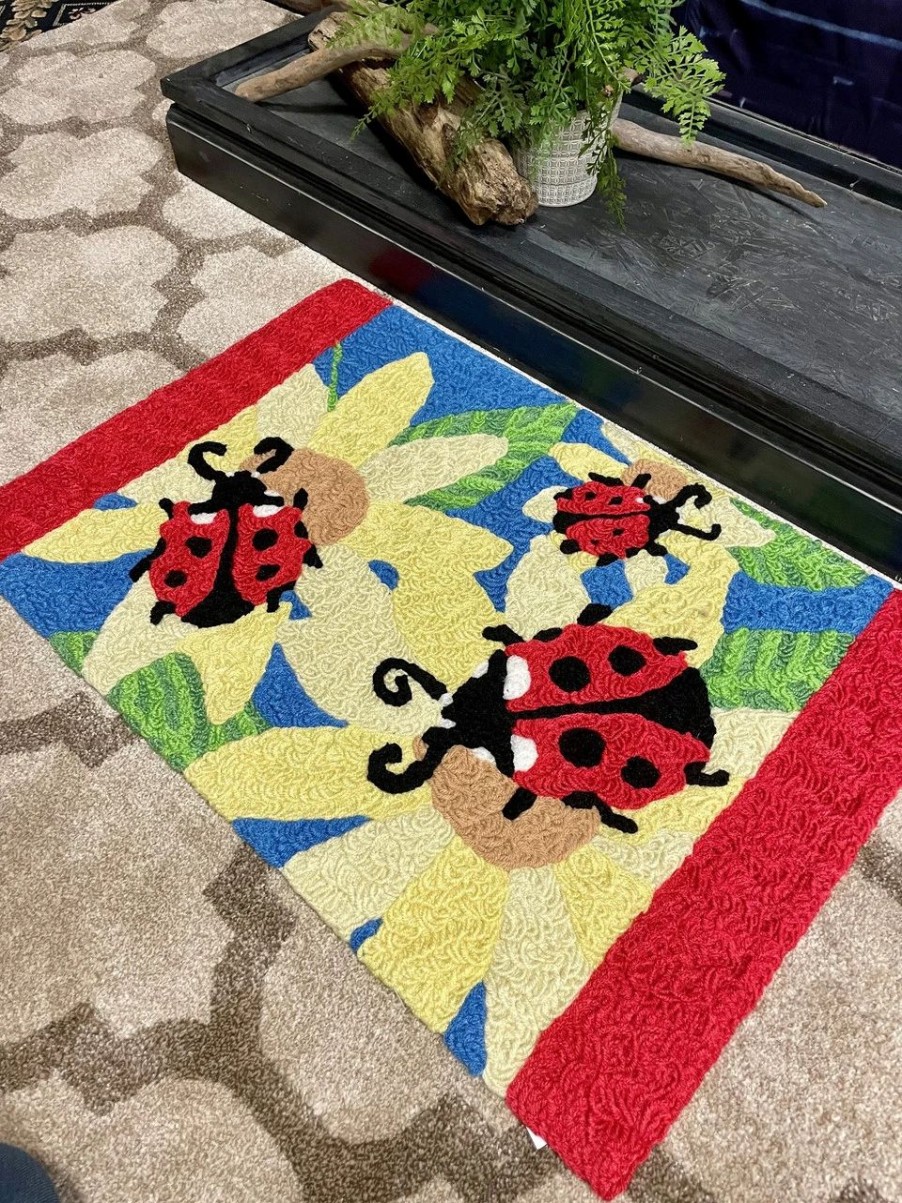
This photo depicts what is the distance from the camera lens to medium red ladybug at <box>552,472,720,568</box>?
1.19 metres

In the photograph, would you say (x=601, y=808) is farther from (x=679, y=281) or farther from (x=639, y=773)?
(x=679, y=281)

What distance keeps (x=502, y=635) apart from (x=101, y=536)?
56 cm

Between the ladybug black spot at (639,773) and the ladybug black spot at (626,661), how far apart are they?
111mm

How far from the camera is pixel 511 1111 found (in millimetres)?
798

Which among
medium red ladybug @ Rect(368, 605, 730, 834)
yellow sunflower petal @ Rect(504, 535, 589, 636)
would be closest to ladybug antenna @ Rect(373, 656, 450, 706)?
medium red ladybug @ Rect(368, 605, 730, 834)

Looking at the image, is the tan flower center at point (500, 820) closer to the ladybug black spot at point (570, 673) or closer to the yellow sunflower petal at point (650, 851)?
the yellow sunflower petal at point (650, 851)

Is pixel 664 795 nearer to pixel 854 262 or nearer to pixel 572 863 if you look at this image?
pixel 572 863

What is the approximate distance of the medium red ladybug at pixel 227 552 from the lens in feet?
3.80

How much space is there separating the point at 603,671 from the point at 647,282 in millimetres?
622

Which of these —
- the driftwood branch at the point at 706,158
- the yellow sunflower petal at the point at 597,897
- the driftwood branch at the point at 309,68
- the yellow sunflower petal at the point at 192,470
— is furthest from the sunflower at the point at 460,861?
the driftwood branch at the point at 309,68

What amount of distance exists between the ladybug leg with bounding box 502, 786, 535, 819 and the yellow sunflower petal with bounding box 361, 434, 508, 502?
0.47 metres

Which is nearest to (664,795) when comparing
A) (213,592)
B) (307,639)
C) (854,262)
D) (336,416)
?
(307,639)

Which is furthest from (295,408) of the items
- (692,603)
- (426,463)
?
(692,603)

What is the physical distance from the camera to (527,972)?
86 cm
